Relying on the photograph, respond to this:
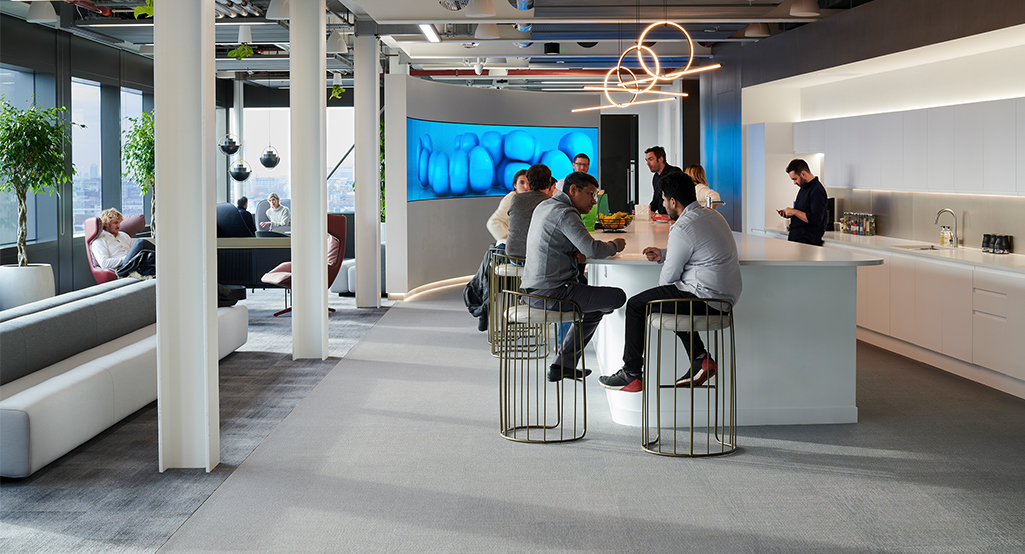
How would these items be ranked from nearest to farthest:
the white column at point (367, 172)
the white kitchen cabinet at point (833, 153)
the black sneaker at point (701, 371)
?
1. the black sneaker at point (701, 371)
2. the white kitchen cabinet at point (833, 153)
3. the white column at point (367, 172)

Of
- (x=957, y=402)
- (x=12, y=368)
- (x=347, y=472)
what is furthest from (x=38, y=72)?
(x=957, y=402)

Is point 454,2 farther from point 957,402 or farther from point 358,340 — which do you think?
point 957,402

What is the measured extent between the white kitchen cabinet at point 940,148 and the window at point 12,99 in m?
9.27

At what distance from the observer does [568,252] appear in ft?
16.1

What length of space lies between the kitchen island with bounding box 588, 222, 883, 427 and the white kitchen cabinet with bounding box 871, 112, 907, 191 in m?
3.06

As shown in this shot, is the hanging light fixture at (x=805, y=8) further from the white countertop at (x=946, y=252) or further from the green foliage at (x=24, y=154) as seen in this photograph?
the green foliage at (x=24, y=154)

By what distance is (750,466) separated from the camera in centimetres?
420

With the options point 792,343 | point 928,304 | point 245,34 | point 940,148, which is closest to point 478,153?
point 245,34

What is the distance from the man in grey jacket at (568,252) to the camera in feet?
15.5

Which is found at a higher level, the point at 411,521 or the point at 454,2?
the point at 454,2

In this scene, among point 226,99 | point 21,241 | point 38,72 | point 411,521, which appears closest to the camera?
point 411,521

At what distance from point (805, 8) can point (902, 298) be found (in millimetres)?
2997

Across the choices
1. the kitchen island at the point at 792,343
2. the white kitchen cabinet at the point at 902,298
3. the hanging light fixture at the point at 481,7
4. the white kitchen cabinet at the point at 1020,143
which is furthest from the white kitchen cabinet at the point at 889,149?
the hanging light fixture at the point at 481,7

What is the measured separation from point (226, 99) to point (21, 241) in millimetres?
7677
